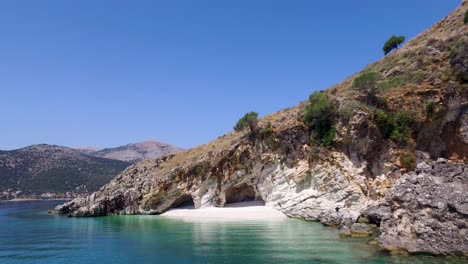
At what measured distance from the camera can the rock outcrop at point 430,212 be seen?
68.1 ft

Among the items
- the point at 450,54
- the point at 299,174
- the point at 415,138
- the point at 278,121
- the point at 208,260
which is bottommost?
the point at 208,260

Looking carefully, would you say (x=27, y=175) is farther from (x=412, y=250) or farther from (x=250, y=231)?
(x=412, y=250)

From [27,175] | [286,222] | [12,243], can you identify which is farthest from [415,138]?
[27,175]

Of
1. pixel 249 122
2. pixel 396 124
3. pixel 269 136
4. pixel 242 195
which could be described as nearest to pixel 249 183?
pixel 242 195

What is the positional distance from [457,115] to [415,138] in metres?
4.84

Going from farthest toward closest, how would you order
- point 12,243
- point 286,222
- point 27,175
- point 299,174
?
1. point 27,175
2. point 299,174
3. point 286,222
4. point 12,243

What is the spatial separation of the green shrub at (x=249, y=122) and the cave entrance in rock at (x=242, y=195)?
8.79 m

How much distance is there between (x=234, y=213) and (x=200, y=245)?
19522 mm

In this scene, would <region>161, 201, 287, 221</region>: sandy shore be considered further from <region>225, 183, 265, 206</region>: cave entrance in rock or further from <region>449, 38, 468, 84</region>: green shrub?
<region>449, 38, 468, 84</region>: green shrub

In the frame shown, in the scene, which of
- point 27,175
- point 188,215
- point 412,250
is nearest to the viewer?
point 412,250

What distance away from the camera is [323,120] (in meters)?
45.5

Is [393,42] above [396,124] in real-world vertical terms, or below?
above

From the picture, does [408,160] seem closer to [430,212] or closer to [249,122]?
[430,212]

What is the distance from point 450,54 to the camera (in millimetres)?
42875
